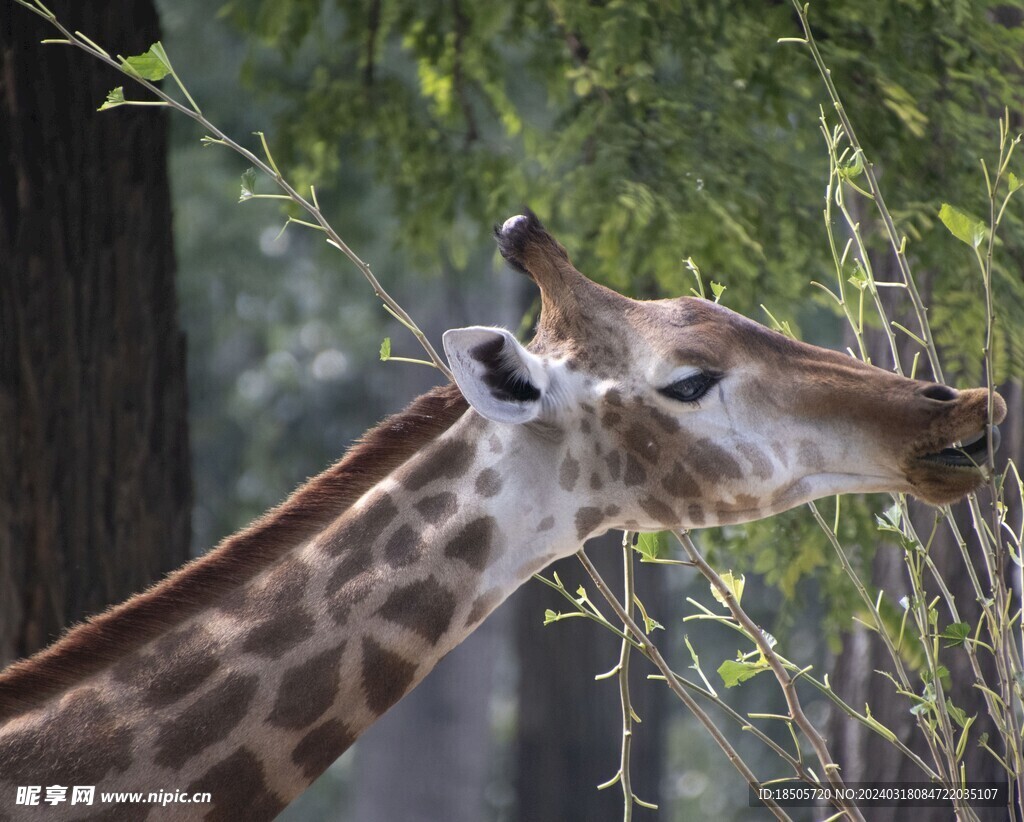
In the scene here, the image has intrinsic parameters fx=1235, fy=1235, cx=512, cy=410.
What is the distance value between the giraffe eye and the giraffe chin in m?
0.50

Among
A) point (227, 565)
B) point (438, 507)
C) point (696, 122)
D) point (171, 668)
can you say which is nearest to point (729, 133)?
point (696, 122)

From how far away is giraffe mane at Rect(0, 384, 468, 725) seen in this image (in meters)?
2.71

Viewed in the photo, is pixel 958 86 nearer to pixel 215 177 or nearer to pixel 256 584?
pixel 256 584

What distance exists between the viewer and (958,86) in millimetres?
5145

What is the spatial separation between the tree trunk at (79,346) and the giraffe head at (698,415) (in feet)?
8.46

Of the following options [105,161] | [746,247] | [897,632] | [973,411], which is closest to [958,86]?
[746,247]

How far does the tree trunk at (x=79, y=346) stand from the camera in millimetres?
4734

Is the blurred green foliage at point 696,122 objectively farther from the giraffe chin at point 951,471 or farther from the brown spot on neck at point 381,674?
the brown spot on neck at point 381,674

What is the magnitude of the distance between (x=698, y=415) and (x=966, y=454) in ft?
1.98

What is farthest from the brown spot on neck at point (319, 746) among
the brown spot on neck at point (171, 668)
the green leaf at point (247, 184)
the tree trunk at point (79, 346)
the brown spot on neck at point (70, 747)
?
the tree trunk at point (79, 346)

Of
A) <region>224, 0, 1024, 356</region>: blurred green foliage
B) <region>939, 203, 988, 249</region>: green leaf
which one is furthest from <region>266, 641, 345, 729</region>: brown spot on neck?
<region>224, 0, 1024, 356</region>: blurred green foliage

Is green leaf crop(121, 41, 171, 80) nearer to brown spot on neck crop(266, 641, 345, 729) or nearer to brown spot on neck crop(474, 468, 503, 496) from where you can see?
brown spot on neck crop(474, 468, 503, 496)

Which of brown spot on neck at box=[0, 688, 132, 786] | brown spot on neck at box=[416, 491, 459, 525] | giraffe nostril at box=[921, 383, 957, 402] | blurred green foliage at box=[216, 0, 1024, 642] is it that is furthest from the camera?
blurred green foliage at box=[216, 0, 1024, 642]

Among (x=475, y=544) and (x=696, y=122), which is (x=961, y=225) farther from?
(x=696, y=122)
